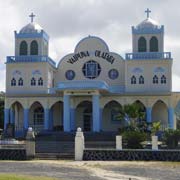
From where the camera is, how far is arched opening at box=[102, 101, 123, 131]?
45156 millimetres

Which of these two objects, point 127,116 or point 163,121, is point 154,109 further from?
point 127,116

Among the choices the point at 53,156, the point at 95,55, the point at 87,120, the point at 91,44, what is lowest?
the point at 53,156

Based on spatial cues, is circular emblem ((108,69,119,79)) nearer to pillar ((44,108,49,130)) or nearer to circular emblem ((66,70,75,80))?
circular emblem ((66,70,75,80))

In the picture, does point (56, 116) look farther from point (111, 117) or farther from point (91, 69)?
point (91, 69)

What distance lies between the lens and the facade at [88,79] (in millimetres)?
43875

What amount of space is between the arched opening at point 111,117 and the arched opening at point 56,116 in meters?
3.93

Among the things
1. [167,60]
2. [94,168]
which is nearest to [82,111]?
[167,60]

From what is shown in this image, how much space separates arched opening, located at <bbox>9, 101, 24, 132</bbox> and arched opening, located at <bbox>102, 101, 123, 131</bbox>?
744 cm

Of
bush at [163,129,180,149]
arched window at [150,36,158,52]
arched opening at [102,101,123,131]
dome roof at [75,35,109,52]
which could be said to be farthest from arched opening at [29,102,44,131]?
bush at [163,129,180,149]

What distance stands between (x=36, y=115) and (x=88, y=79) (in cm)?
594

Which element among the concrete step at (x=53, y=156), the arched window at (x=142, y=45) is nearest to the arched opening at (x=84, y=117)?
the arched window at (x=142, y=45)

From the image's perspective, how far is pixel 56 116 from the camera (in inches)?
1829

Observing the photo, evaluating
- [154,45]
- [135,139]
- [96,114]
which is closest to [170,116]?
[96,114]

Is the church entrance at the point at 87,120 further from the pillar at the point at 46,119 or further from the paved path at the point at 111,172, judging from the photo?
the paved path at the point at 111,172
